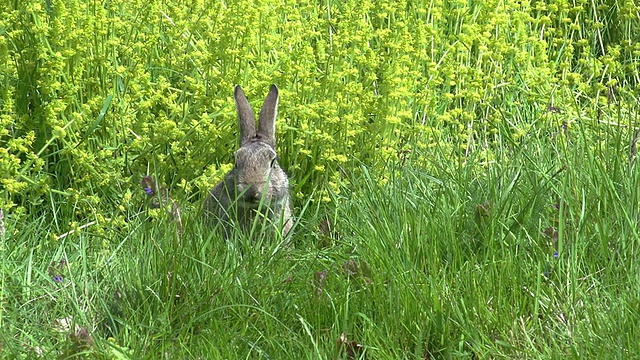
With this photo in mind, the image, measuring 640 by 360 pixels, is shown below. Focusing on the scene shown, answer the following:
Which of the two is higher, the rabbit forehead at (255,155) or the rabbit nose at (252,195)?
the rabbit forehead at (255,155)

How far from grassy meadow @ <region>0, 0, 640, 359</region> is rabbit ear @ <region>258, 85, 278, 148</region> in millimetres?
96

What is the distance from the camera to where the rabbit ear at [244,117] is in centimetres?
511

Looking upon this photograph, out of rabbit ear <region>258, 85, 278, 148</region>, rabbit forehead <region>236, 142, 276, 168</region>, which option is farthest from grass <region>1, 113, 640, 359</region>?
rabbit ear <region>258, 85, 278, 148</region>

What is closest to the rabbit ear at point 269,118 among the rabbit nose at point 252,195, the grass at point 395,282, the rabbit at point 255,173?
the rabbit at point 255,173

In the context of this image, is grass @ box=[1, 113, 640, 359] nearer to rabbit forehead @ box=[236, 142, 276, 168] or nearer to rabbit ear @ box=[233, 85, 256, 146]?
rabbit forehead @ box=[236, 142, 276, 168]

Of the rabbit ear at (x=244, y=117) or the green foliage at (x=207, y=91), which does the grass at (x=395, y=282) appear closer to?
the green foliage at (x=207, y=91)

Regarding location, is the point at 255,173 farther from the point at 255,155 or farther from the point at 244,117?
the point at 244,117

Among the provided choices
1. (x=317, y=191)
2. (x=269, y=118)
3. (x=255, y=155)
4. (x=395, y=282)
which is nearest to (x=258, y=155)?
(x=255, y=155)

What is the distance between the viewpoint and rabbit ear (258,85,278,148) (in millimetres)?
5086

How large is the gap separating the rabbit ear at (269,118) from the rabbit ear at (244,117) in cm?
4

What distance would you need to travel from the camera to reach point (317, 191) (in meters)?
5.23

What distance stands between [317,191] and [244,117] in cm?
52

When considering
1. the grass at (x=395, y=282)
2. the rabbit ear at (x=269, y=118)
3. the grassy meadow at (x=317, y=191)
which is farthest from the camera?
the rabbit ear at (x=269, y=118)

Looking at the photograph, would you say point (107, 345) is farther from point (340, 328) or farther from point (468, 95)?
point (468, 95)
